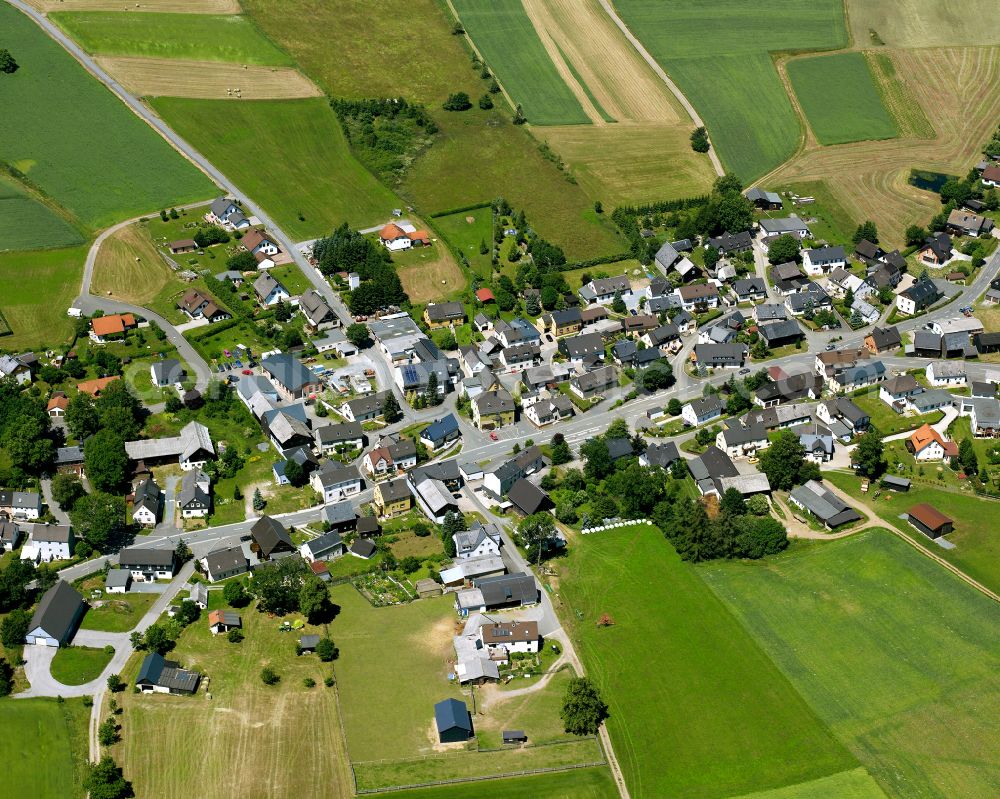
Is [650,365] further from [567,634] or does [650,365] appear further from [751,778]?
[751,778]

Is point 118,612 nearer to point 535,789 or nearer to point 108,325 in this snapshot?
point 535,789

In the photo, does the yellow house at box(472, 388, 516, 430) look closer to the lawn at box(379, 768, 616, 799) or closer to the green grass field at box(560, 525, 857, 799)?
the green grass field at box(560, 525, 857, 799)

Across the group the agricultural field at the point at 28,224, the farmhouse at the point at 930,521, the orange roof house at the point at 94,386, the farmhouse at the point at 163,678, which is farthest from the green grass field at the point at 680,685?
the agricultural field at the point at 28,224

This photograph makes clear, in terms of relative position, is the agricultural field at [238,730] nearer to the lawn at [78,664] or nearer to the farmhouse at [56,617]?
the lawn at [78,664]

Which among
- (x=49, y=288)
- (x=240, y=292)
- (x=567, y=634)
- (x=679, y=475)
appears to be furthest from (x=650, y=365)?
(x=49, y=288)

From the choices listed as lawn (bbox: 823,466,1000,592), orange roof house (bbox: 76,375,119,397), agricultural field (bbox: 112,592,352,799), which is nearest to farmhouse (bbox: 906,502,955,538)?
lawn (bbox: 823,466,1000,592)

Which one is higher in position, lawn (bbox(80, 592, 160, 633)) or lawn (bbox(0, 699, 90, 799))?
lawn (bbox(80, 592, 160, 633))
